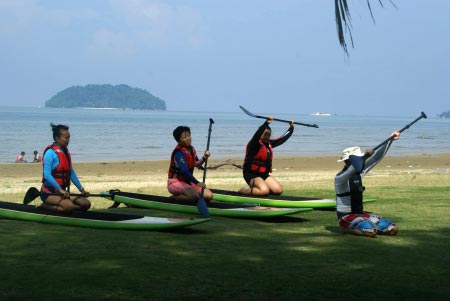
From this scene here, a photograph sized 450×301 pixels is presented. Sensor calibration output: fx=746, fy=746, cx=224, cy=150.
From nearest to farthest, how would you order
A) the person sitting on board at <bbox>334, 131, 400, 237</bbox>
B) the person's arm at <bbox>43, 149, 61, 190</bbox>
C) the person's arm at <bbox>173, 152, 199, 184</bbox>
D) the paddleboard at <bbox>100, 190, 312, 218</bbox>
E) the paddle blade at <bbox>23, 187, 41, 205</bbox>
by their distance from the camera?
the person sitting on board at <bbox>334, 131, 400, 237</bbox>, the person's arm at <bbox>43, 149, 61, 190</bbox>, the paddle blade at <bbox>23, 187, 41, 205</bbox>, the paddleboard at <bbox>100, 190, 312, 218</bbox>, the person's arm at <bbox>173, 152, 199, 184</bbox>

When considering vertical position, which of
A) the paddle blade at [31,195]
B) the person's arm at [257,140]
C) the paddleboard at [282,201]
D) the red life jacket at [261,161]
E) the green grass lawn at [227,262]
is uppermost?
the person's arm at [257,140]

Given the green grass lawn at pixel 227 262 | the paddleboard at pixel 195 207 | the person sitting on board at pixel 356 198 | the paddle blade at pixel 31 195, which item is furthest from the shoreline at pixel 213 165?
the person sitting on board at pixel 356 198

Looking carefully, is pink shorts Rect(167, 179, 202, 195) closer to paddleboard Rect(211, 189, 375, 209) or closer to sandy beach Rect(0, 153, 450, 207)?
paddleboard Rect(211, 189, 375, 209)

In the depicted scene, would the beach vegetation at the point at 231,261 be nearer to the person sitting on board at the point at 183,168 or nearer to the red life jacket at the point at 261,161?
the person sitting on board at the point at 183,168

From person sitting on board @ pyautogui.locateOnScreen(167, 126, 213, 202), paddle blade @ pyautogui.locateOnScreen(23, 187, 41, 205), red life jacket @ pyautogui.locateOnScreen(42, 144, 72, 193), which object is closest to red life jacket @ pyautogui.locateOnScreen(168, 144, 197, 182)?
person sitting on board @ pyautogui.locateOnScreen(167, 126, 213, 202)

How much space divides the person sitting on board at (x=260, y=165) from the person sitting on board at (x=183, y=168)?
1452mm

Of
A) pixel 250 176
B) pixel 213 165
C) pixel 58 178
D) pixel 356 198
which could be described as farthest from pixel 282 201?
pixel 213 165

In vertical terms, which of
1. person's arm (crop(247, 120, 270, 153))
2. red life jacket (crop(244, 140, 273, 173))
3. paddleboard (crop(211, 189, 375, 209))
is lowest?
paddleboard (crop(211, 189, 375, 209))

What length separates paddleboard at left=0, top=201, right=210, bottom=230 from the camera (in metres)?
8.46

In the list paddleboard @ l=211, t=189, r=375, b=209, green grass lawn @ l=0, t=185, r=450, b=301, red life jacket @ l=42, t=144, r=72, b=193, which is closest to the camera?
green grass lawn @ l=0, t=185, r=450, b=301

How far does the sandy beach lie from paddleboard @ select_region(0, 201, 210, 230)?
432 cm

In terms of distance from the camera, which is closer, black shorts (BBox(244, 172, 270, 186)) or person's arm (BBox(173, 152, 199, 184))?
person's arm (BBox(173, 152, 199, 184))

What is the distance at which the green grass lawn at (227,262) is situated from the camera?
18.2 feet

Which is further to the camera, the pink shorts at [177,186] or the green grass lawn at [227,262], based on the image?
the pink shorts at [177,186]
